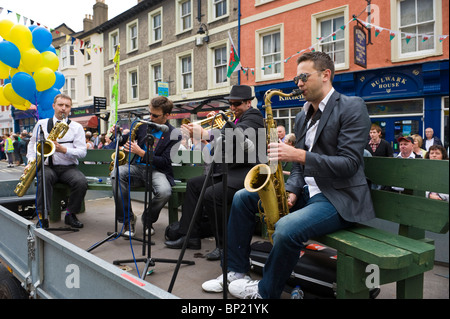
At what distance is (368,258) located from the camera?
5.89ft

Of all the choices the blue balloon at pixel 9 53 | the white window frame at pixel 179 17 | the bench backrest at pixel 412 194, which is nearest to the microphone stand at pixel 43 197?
the bench backrest at pixel 412 194

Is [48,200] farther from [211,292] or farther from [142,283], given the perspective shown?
[142,283]

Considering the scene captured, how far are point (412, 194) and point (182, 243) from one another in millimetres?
1975

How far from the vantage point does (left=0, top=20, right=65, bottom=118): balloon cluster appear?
652cm

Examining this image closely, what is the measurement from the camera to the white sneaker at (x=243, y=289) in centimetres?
221

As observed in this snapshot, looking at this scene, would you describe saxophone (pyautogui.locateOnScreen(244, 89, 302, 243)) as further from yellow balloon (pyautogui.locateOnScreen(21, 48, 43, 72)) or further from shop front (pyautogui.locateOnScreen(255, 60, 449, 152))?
shop front (pyautogui.locateOnScreen(255, 60, 449, 152))

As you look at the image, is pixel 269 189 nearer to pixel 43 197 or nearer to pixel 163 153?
pixel 163 153

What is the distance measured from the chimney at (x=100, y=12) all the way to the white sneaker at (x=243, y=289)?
2277cm

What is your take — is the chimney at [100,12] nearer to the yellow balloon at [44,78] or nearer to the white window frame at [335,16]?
the white window frame at [335,16]

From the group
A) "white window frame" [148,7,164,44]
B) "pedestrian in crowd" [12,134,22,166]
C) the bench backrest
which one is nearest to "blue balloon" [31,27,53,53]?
the bench backrest

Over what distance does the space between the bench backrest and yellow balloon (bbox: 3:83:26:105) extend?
7039 mm

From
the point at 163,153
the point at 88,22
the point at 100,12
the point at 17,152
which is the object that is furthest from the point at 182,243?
the point at 88,22

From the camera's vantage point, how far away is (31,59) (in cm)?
668
